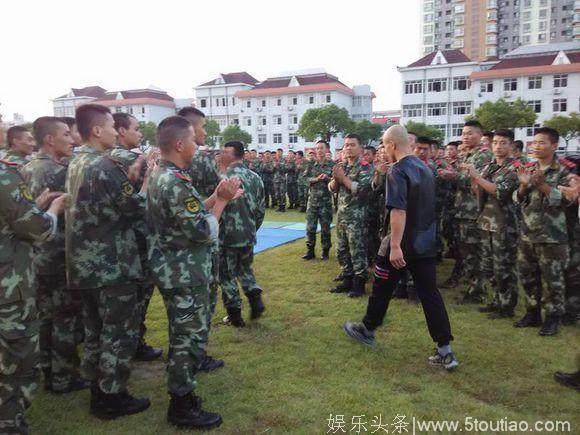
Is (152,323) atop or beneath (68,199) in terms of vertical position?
beneath

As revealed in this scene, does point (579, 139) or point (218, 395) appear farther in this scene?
point (579, 139)

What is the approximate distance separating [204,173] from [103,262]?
64.7 inches

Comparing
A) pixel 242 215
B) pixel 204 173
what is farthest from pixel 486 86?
pixel 204 173

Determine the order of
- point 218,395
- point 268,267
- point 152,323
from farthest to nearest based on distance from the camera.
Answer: point 268,267, point 152,323, point 218,395

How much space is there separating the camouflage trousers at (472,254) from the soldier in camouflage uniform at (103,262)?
4151 mm

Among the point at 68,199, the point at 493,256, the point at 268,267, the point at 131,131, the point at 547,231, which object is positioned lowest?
the point at 268,267

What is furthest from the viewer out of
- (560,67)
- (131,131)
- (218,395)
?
(560,67)

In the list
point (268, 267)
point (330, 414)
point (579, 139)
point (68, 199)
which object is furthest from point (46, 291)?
point (579, 139)

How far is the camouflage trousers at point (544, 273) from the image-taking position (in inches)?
179

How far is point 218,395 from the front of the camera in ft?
11.6

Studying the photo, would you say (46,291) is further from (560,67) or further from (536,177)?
(560,67)

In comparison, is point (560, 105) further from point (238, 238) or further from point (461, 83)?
point (238, 238)

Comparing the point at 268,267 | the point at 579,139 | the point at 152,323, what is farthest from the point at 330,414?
the point at 579,139

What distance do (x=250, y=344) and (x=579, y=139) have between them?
46766mm
